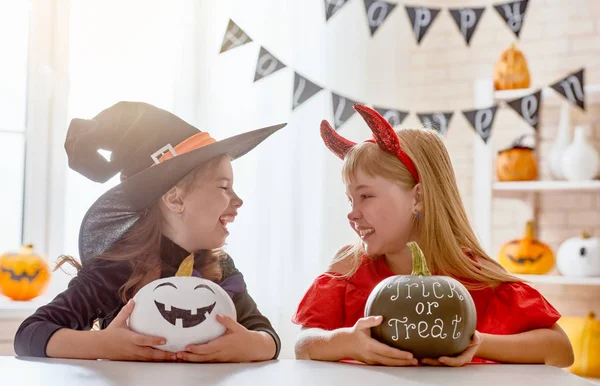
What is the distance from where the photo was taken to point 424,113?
3152 millimetres

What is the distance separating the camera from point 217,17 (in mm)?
3469

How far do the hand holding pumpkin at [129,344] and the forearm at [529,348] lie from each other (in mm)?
563

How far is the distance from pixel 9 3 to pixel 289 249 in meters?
1.64

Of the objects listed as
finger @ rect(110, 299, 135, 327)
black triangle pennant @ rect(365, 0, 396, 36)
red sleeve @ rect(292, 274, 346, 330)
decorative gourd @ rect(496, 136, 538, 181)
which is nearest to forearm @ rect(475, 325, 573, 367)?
red sleeve @ rect(292, 274, 346, 330)

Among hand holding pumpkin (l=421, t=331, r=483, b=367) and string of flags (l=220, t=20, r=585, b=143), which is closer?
hand holding pumpkin (l=421, t=331, r=483, b=367)

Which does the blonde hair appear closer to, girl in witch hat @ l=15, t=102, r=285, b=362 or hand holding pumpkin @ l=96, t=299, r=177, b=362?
girl in witch hat @ l=15, t=102, r=285, b=362

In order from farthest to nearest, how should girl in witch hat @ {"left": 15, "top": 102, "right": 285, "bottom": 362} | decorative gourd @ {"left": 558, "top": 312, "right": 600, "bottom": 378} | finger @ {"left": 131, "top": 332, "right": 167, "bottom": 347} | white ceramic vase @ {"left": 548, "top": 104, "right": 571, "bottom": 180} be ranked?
white ceramic vase @ {"left": 548, "top": 104, "right": 571, "bottom": 180}, decorative gourd @ {"left": 558, "top": 312, "right": 600, "bottom": 378}, girl in witch hat @ {"left": 15, "top": 102, "right": 285, "bottom": 362}, finger @ {"left": 131, "top": 332, "right": 167, "bottom": 347}

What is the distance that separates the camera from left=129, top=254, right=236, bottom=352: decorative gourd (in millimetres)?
1090

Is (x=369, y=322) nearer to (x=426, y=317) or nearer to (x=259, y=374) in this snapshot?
(x=426, y=317)

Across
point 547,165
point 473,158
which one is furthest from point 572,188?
point 473,158

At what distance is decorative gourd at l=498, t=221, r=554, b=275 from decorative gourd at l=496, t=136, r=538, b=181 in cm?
24

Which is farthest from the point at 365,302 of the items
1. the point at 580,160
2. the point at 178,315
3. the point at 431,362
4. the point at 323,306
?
the point at 580,160

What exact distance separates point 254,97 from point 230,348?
245 cm

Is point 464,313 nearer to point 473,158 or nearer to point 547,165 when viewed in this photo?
point 547,165
